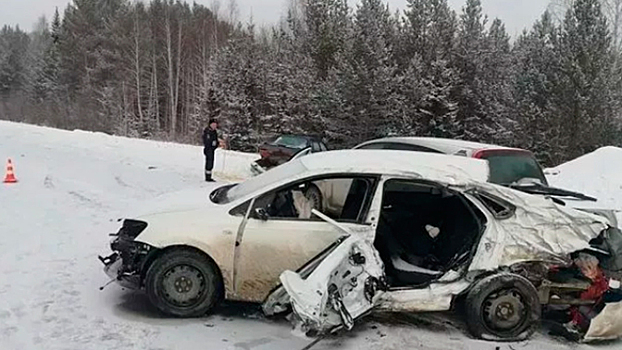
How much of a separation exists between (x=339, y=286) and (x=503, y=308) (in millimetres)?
1629

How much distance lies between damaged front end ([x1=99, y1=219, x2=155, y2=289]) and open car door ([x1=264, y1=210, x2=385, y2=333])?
4.84 ft

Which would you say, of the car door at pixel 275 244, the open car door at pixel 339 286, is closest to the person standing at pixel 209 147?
the car door at pixel 275 244

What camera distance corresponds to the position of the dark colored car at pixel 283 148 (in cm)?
1961

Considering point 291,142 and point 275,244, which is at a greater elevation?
point 291,142

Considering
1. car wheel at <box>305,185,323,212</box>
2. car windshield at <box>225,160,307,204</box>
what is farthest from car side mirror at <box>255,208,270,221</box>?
car wheel at <box>305,185,323,212</box>

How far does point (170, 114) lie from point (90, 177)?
126 ft

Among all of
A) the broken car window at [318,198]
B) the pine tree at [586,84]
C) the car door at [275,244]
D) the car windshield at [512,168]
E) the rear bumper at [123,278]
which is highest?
the pine tree at [586,84]

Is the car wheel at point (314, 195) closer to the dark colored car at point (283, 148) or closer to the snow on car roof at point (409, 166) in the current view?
the snow on car roof at point (409, 166)

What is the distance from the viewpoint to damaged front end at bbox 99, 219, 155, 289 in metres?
5.58

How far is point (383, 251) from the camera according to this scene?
5668mm

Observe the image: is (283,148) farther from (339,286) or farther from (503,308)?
(339,286)

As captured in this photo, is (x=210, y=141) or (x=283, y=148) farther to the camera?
(x=283, y=148)

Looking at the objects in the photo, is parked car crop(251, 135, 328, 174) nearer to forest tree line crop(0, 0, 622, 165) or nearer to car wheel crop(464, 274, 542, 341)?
forest tree line crop(0, 0, 622, 165)

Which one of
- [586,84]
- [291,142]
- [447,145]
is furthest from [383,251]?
[586,84]
